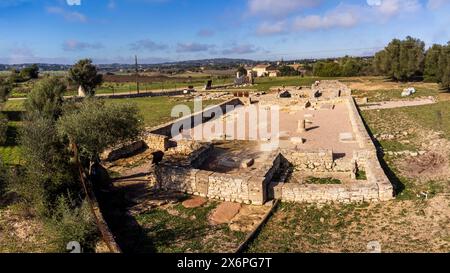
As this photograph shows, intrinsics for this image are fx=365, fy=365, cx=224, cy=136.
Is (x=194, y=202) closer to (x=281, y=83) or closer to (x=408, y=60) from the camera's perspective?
(x=408, y=60)

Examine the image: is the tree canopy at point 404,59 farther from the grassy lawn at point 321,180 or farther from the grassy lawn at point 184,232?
the grassy lawn at point 184,232

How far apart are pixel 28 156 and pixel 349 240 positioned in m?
9.15

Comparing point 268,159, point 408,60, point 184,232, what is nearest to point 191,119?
point 268,159

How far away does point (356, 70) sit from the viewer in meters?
73.4

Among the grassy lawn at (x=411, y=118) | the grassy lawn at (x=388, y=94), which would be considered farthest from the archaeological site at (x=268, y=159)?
the grassy lawn at (x=388, y=94)

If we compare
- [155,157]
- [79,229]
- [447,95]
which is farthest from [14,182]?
[447,95]

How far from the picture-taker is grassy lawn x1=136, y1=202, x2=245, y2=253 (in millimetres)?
9391

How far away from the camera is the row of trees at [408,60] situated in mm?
46828

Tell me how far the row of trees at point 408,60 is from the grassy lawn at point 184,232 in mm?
43755

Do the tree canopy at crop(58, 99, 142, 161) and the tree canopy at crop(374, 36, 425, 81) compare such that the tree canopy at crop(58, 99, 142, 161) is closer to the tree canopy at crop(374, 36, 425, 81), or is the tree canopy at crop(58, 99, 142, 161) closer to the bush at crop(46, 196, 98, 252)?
the bush at crop(46, 196, 98, 252)

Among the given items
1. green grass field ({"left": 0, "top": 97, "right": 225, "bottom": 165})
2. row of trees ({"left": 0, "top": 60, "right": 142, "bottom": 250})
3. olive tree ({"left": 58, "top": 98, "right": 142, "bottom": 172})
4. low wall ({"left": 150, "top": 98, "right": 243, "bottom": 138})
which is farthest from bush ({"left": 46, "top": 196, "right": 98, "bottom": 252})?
low wall ({"left": 150, "top": 98, "right": 243, "bottom": 138})

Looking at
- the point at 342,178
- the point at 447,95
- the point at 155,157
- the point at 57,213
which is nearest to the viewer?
the point at 57,213

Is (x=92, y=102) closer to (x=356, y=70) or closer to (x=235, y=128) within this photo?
(x=235, y=128)

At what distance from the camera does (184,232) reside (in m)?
10.2
